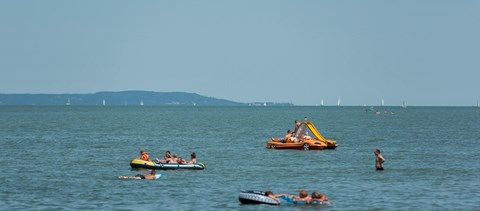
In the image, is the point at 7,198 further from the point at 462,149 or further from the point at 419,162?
the point at 462,149

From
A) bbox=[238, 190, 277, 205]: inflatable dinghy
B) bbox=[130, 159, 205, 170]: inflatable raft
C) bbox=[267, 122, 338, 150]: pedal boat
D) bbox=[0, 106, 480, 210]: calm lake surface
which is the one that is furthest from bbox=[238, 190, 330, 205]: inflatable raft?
bbox=[267, 122, 338, 150]: pedal boat

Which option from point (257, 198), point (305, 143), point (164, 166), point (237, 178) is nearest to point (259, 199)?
point (257, 198)

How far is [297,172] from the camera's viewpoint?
59.5 meters

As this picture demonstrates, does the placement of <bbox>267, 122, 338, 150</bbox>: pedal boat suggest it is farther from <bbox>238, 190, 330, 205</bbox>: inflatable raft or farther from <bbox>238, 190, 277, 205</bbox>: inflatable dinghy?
<bbox>238, 190, 277, 205</bbox>: inflatable dinghy

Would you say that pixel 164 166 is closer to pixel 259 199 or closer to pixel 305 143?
pixel 259 199

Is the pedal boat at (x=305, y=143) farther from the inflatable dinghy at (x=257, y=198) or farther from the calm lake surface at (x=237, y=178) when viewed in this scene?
the inflatable dinghy at (x=257, y=198)

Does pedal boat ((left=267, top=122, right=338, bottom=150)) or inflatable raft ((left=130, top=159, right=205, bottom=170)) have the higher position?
pedal boat ((left=267, top=122, right=338, bottom=150))

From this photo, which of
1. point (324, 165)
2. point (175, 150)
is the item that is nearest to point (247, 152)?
point (175, 150)

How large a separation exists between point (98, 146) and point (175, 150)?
8542 millimetres

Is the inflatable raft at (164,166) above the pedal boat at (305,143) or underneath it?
underneath

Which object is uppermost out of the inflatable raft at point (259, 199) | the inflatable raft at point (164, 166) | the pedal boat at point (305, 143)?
the pedal boat at point (305, 143)

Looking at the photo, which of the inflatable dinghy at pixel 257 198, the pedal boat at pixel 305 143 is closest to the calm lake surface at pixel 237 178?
the inflatable dinghy at pixel 257 198

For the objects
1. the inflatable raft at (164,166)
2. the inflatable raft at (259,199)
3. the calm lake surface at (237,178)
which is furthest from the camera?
the inflatable raft at (164,166)

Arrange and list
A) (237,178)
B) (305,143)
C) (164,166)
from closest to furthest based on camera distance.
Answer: (237,178), (164,166), (305,143)
